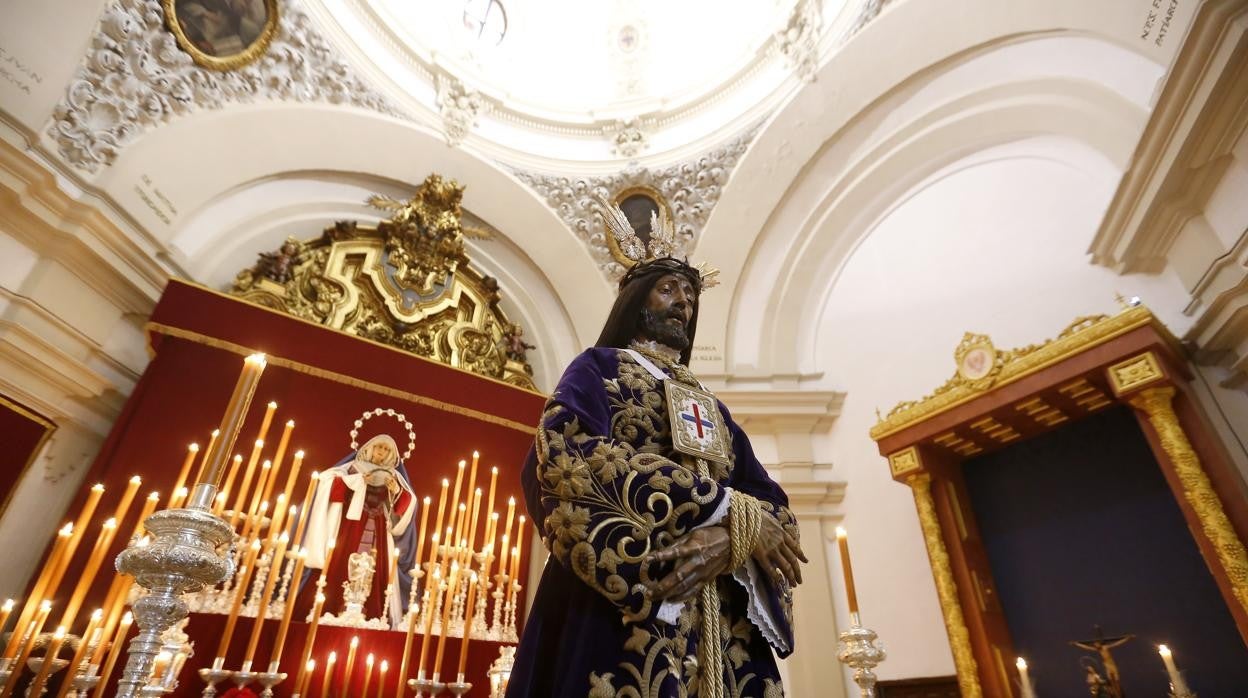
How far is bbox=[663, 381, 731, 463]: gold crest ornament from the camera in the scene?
1755 mm

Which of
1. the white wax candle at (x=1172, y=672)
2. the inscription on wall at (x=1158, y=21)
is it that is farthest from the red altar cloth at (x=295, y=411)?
the inscription on wall at (x=1158, y=21)

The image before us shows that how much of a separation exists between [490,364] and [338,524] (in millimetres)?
2287

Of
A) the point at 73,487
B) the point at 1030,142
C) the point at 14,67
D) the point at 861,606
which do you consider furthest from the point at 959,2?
the point at 73,487

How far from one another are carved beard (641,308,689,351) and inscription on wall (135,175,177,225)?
463 centimetres

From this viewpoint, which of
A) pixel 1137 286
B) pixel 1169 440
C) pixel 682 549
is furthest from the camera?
pixel 1137 286

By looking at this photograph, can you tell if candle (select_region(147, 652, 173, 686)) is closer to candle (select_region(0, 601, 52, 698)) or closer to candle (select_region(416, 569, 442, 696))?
candle (select_region(0, 601, 52, 698))

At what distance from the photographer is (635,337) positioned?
2.13 metres

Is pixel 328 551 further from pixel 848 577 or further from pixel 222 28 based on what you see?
pixel 222 28

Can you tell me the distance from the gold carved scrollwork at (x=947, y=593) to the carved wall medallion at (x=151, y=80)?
603 cm

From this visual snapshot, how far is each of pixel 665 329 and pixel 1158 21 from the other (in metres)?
4.22

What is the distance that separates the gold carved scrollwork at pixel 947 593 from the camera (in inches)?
147

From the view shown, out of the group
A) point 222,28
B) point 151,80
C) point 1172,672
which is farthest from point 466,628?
point 222,28

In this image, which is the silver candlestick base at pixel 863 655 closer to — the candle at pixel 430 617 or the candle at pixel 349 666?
the candle at pixel 430 617

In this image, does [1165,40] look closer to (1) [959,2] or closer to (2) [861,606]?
(1) [959,2]
